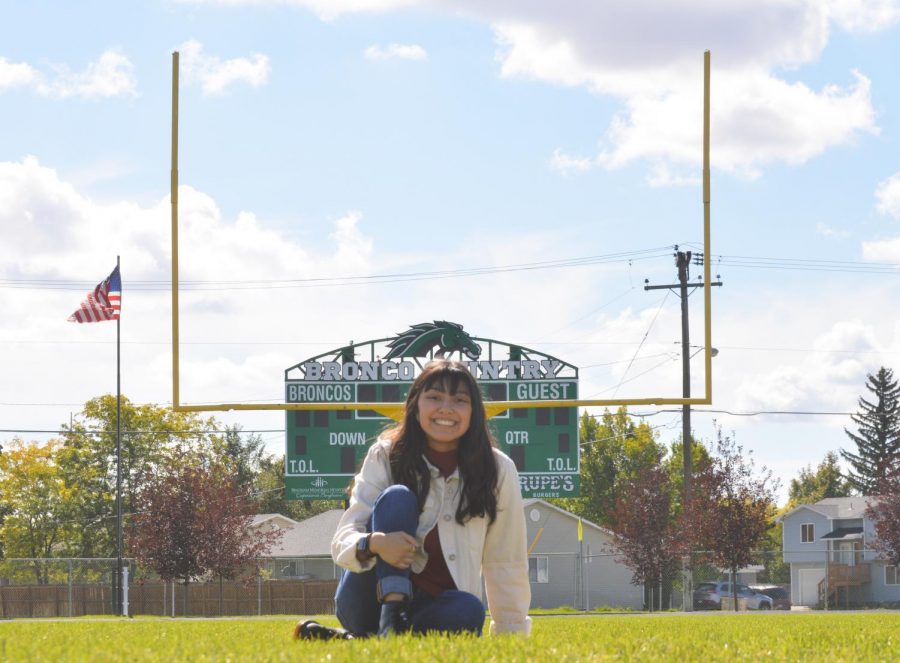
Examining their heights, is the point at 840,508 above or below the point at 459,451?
below

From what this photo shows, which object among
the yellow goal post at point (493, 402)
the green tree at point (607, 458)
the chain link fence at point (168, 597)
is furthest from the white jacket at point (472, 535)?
the green tree at point (607, 458)

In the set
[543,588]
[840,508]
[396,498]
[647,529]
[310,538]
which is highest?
[396,498]

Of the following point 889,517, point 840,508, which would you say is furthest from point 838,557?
point 889,517

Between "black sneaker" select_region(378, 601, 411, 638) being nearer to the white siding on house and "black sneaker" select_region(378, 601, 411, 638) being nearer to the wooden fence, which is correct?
the wooden fence

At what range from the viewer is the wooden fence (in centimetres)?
3528

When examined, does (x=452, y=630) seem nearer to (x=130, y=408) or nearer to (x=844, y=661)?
(x=844, y=661)

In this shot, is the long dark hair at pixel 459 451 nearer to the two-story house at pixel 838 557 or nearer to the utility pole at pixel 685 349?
the utility pole at pixel 685 349

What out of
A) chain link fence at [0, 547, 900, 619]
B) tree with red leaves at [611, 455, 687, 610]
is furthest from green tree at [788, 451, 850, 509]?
tree with red leaves at [611, 455, 687, 610]

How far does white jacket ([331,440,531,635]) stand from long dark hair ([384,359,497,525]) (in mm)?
35

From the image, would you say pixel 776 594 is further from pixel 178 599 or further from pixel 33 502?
pixel 33 502

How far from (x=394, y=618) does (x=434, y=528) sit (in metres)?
0.51

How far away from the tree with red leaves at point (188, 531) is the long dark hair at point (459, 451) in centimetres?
3150

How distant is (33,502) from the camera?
53781 millimetres

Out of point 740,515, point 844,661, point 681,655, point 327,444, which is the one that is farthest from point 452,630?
point 740,515
